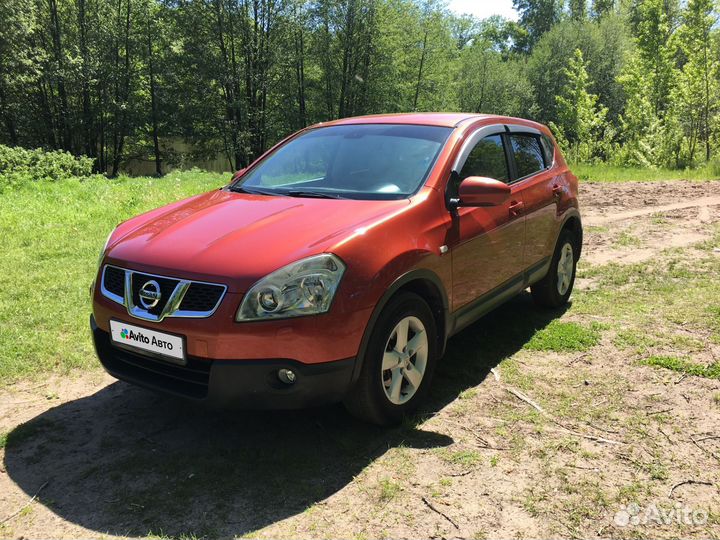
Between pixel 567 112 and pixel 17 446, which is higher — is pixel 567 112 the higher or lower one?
the higher one

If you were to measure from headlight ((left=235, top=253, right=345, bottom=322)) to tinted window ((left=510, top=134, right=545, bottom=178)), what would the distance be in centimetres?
244

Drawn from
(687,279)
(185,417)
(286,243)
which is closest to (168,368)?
(185,417)

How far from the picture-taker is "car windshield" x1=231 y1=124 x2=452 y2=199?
359 centimetres

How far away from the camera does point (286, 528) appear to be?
2.46 m

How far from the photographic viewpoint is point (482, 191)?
3.43 metres

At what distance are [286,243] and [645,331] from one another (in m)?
3.41

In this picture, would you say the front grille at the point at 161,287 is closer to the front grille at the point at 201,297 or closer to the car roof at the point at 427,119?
the front grille at the point at 201,297

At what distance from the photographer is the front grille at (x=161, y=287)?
2.82 meters

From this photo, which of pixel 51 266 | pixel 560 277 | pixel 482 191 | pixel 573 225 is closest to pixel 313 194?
pixel 482 191

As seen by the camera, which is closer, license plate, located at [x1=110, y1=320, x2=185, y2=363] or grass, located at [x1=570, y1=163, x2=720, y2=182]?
license plate, located at [x1=110, y1=320, x2=185, y2=363]

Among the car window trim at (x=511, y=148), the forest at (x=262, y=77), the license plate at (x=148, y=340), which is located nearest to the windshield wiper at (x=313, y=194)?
the license plate at (x=148, y=340)

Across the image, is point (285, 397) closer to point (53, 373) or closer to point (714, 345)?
point (53, 373)

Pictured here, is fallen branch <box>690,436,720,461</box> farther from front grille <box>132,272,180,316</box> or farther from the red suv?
front grille <box>132,272,180,316</box>

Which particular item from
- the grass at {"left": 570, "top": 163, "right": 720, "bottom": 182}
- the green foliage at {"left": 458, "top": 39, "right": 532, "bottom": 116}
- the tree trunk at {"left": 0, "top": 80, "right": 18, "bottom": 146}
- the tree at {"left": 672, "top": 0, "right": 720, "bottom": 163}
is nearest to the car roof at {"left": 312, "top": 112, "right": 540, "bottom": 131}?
the grass at {"left": 570, "top": 163, "right": 720, "bottom": 182}
